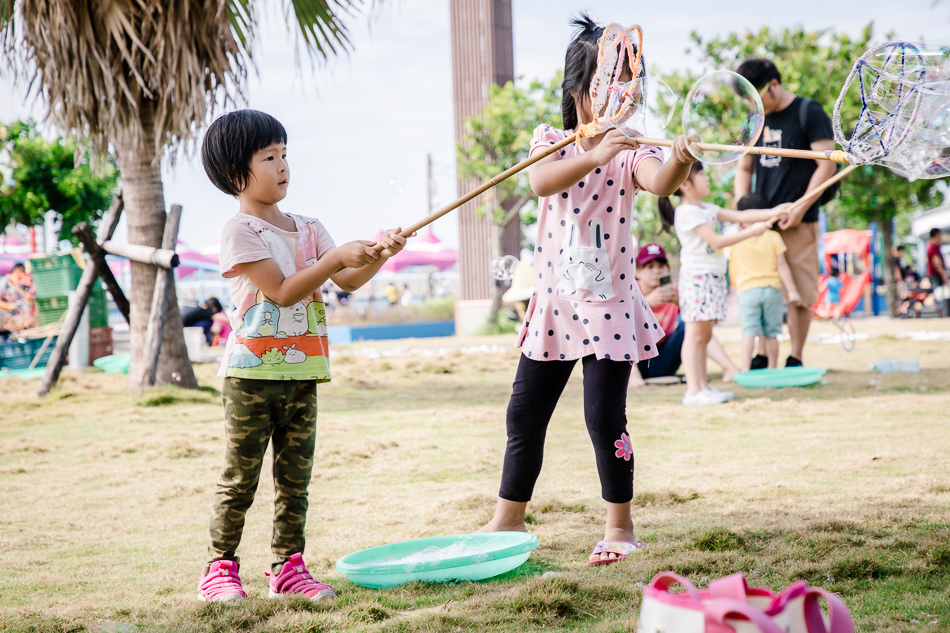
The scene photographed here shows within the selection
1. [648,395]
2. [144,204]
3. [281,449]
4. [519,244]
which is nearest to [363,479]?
[281,449]

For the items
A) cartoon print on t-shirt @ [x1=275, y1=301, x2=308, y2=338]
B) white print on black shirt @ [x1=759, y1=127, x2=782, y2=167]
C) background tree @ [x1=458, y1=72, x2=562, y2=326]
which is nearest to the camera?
cartoon print on t-shirt @ [x1=275, y1=301, x2=308, y2=338]

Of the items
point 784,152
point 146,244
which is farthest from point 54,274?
point 784,152

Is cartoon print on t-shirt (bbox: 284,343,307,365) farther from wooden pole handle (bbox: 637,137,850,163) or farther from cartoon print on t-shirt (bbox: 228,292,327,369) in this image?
wooden pole handle (bbox: 637,137,850,163)

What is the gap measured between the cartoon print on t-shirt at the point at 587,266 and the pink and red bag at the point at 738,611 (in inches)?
40.7

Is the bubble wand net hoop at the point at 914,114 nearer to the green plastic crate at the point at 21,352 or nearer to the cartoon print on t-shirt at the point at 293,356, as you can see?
the cartoon print on t-shirt at the point at 293,356

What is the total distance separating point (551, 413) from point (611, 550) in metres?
0.40

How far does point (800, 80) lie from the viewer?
44.0ft

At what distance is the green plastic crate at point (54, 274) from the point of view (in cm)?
976

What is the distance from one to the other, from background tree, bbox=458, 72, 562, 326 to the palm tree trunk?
33.1ft

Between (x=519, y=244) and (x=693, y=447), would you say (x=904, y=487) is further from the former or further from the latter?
(x=519, y=244)

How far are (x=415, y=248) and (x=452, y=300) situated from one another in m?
8.85

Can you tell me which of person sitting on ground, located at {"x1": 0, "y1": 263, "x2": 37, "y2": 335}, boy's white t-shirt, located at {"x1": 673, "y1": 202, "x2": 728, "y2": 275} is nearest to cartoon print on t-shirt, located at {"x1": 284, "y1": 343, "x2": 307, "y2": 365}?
boy's white t-shirt, located at {"x1": 673, "y1": 202, "x2": 728, "y2": 275}

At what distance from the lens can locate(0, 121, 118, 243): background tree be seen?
55.0ft

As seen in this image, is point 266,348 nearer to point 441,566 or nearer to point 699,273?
point 441,566
